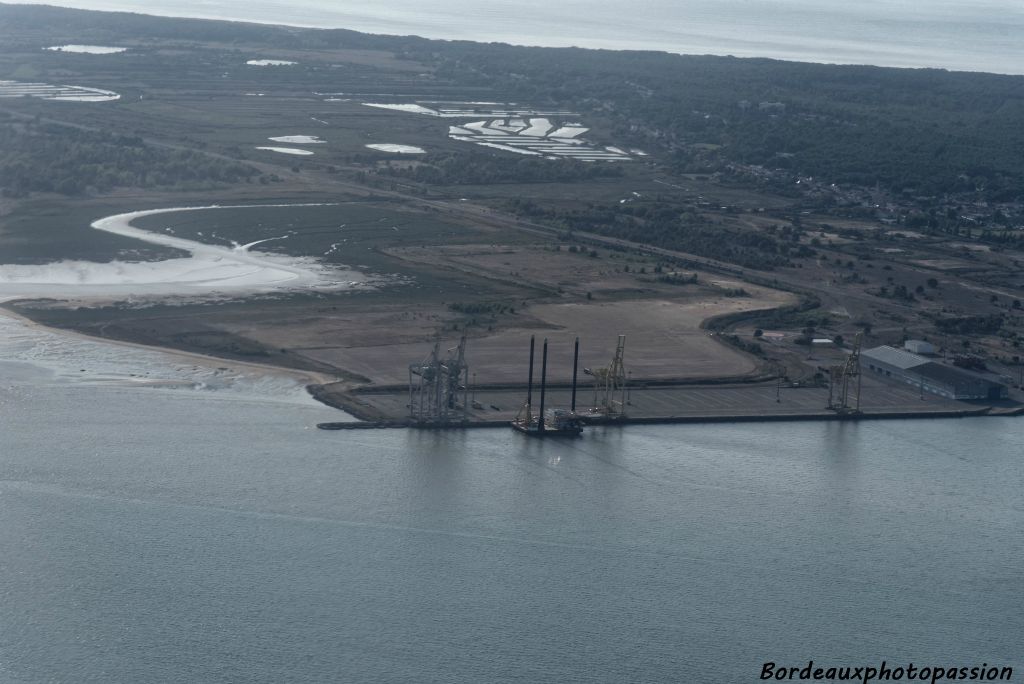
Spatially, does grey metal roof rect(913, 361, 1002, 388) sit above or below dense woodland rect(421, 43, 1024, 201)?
below

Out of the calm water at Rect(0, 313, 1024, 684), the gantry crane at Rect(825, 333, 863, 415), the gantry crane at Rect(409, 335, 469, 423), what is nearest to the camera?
the calm water at Rect(0, 313, 1024, 684)

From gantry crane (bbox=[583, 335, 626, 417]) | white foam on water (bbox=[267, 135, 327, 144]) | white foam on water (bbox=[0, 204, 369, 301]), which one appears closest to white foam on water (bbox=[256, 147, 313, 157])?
white foam on water (bbox=[267, 135, 327, 144])

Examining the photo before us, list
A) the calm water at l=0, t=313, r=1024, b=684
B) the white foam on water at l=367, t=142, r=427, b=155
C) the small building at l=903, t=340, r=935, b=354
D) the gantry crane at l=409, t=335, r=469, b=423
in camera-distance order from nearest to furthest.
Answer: the calm water at l=0, t=313, r=1024, b=684
the gantry crane at l=409, t=335, r=469, b=423
the small building at l=903, t=340, r=935, b=354
the white foam on water at l=367, t=142, r=427, b=155

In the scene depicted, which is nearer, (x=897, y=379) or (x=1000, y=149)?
(x=897, y=379)

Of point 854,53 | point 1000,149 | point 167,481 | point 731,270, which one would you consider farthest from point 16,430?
point 854,53

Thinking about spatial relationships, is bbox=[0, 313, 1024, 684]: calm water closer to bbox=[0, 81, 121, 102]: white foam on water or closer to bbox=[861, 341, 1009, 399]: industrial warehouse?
bbox=[861, 341, 1009, 399]: industrial warehouse

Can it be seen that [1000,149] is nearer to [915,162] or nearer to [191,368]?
[915,162]

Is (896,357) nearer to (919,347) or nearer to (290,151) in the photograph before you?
(919,347)
